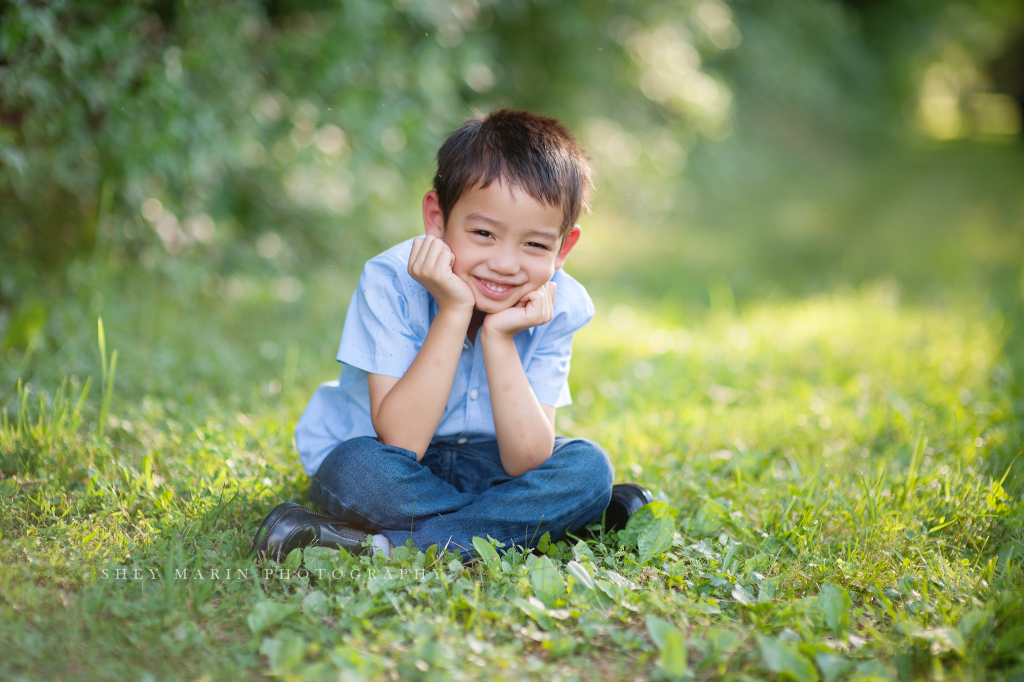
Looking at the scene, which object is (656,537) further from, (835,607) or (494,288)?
(494,288)

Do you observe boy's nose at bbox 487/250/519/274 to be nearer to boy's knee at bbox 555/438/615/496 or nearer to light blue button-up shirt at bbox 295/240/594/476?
light blue button-up shirt at bbox 295/240/594/476

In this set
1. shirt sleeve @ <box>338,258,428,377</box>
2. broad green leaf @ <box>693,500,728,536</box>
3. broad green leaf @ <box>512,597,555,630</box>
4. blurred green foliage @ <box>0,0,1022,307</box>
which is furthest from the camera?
blurred green foliage @ <box>0,0,1022,307</box>

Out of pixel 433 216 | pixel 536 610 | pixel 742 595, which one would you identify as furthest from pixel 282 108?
pixel 742 595

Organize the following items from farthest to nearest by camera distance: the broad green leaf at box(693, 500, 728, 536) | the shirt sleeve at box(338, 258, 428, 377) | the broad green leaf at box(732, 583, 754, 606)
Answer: the broad green leaf at box(693, 500, 728, 536) < the shirt sleeve at box(338, 258, 428, 377) < the broad green leaf at box(732, 583, 754, 606)

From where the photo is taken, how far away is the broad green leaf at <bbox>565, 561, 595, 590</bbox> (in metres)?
1.67

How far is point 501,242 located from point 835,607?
3.74ft

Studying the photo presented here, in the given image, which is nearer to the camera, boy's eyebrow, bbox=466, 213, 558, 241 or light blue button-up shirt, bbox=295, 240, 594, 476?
boy's eyebrow, bbox=466, 213, 558, 241

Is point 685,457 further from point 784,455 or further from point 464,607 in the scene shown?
point 464,607

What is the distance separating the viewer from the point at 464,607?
5.20 feet

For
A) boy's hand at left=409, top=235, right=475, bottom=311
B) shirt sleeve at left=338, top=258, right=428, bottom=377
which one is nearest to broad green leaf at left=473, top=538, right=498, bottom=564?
shirt sleeve at left=338, top=258, right=428, bottom=377

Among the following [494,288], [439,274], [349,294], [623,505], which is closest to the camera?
[439,274]

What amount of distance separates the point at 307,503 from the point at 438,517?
471mm

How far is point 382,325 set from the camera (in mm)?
1930

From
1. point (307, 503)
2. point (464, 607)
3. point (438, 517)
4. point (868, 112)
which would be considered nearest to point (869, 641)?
point (464, 607)
